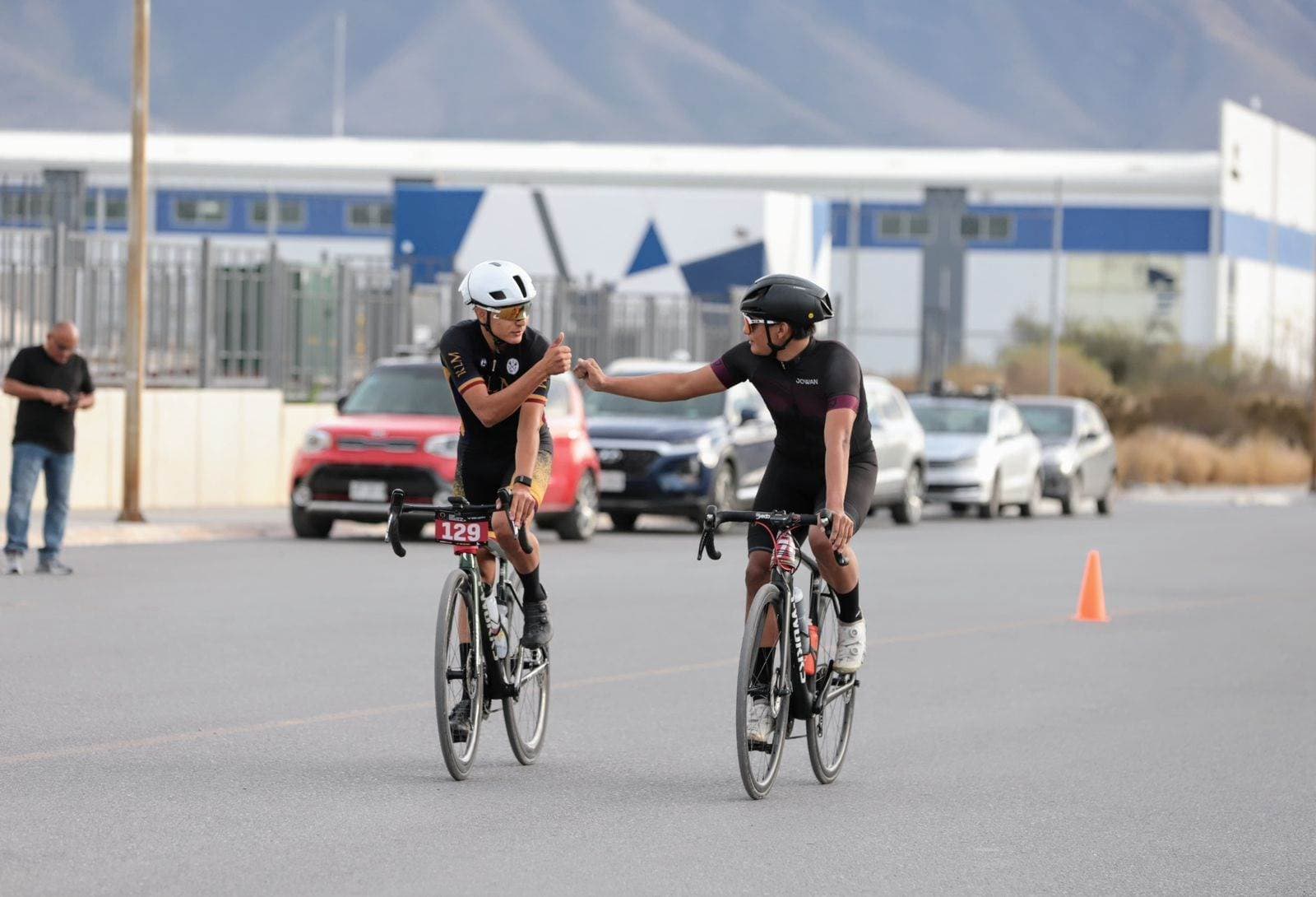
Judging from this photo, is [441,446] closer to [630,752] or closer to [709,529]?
[630,752]

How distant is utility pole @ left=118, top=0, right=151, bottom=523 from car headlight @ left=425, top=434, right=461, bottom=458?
311 cm

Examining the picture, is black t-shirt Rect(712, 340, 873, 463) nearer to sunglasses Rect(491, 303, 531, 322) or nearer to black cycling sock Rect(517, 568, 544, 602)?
sunglasses Rect(491, 303, 531, 322)

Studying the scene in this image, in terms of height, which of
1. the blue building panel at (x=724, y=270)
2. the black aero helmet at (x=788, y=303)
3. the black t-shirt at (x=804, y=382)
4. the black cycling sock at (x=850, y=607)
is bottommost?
the black cycling sock at (x=850, y=607)

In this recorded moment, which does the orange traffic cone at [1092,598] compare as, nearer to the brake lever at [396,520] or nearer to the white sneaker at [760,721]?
the white sneaker at [760,721]

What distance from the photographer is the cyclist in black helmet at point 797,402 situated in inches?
340

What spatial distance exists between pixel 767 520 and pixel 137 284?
15.9 metres

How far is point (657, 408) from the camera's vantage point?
26.1m

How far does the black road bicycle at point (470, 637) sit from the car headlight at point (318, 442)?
1285 cm

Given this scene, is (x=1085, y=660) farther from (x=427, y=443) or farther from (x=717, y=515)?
(x=427, y=443)

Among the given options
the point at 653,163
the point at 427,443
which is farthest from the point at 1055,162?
the point at 427,443

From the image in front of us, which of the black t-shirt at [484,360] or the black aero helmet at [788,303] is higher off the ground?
the black aero helmet at [788,303]

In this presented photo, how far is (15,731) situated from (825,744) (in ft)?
10.6

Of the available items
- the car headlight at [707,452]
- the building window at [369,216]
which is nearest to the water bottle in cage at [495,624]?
the car headlight at [707,452]

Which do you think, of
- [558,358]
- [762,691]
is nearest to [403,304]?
[558,358]
